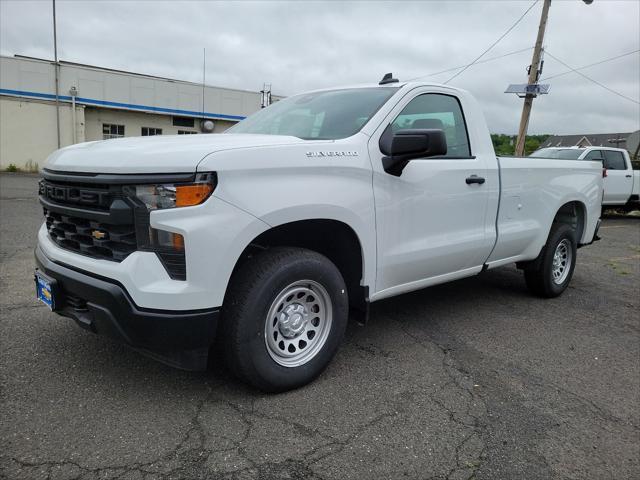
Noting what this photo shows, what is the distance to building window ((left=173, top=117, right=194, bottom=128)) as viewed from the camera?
29.9 metres

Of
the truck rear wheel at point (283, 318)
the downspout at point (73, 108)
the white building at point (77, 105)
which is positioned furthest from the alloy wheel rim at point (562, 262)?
the downspout at point (73, 108)

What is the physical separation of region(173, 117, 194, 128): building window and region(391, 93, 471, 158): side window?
27920 millimetres

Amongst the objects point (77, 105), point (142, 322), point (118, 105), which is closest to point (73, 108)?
point (77, 105)

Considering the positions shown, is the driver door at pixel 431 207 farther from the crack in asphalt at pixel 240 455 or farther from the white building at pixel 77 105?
the white building at pixel 77 105

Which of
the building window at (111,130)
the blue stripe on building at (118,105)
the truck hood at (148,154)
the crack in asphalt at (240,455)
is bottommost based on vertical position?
the crack in asphalt at (240,455)

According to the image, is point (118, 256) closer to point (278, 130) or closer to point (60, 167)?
point (60, 167)

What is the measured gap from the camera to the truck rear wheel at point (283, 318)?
277cm

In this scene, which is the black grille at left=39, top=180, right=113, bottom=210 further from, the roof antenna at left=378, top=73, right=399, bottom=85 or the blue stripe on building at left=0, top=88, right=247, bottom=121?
the blue stripe on building at left=0, top=88, right=247, bottom=121

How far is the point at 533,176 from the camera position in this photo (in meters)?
Answer: 4.84

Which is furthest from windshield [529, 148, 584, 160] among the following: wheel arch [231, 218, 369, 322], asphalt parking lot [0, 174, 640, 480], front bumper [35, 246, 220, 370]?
front bumper [35, 246, 220, 370]

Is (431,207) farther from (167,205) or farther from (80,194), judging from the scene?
(80,194)

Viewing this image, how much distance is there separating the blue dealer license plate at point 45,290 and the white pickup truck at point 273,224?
0.06 ft

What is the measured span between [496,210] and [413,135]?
5.45 feet

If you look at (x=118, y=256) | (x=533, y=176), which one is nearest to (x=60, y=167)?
(x=118, y=256)
